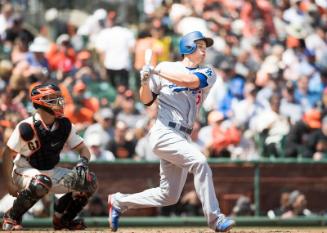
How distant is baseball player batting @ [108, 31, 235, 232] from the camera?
9.27 meters

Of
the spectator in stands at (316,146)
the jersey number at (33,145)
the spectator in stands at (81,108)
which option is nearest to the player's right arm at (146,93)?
the jersey number at (33,145)

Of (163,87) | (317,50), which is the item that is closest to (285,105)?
(317,50)

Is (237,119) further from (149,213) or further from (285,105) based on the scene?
(149,213)

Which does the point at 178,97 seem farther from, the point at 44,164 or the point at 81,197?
the point at 44,164

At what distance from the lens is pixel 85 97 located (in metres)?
15.0

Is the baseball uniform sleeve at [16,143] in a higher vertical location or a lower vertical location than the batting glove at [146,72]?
lower

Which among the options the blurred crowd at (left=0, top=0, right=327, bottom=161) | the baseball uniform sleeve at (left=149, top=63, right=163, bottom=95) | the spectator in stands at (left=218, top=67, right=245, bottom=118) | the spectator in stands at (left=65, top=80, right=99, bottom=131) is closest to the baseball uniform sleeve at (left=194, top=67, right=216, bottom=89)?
the baseball uniform sleeve at (left=149, top=63, right=163, bottom=95)

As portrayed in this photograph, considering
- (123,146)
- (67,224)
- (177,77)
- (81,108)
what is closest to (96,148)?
(123,146)

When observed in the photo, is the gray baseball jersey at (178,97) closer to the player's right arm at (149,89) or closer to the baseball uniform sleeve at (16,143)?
the player's right arm at (149,89)

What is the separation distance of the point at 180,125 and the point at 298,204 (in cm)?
468

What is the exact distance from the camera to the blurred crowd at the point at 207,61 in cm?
1413

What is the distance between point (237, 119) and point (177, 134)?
17.5 ft

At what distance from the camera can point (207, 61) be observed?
1631 centimetres

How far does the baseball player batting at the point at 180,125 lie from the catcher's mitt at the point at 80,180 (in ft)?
1.21
